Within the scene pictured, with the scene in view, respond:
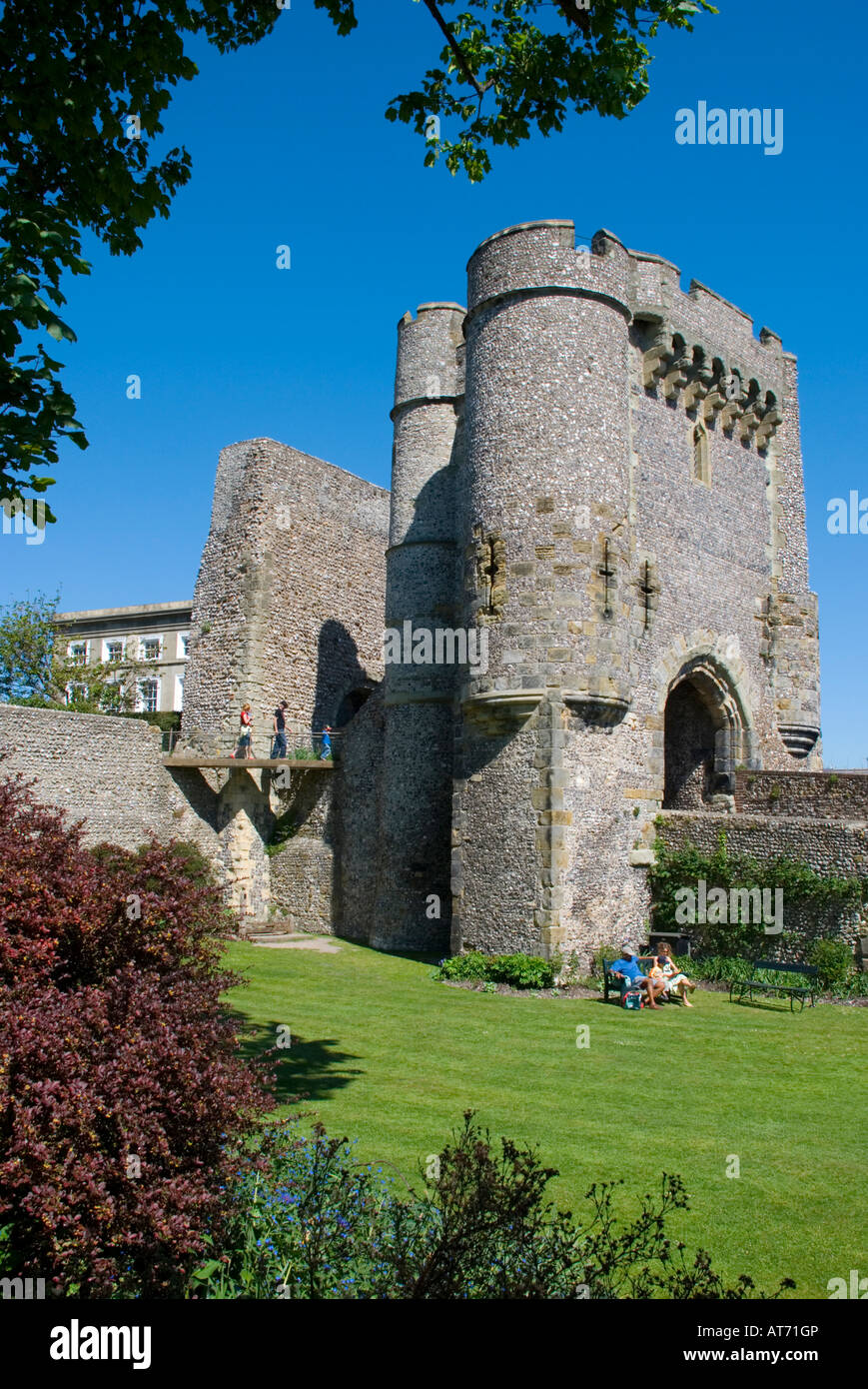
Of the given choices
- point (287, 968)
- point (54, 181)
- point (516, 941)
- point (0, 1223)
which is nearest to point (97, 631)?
point (287, 968)

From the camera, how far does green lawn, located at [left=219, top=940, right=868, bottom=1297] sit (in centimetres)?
654

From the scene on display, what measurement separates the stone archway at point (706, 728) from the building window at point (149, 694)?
68.3 feet

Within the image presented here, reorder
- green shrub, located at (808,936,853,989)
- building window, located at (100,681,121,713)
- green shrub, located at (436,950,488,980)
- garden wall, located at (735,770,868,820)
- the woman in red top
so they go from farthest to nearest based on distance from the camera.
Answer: building window, located at (100,681,121,713), the woman in red top, garden wall, located at (735,770,868,820), green shrub, located at (436,950,488,980), green shrub, located at (808,936,853,989)

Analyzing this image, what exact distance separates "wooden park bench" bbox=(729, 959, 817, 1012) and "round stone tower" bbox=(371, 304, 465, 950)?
5.78m

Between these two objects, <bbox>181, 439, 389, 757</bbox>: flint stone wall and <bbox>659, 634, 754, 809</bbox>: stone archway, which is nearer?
<bbox>659, 634, 754, 809</bbox>: stone archway

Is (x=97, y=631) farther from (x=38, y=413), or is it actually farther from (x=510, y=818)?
(x=38, y=413)

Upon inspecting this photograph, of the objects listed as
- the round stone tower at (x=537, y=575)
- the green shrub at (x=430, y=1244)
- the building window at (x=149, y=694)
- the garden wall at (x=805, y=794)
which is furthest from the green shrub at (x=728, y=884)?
the building window at (x=149, y=694)

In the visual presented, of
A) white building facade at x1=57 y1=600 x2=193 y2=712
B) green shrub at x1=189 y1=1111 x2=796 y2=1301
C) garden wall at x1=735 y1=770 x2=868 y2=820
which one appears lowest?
green shrub at x1=189 y1=1111 x2=796 y2=1301

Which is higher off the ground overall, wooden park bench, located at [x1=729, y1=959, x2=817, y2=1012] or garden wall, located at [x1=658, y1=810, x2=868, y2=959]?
garden wall, located at [x1=658, y1=810, x2=868, y2=959]

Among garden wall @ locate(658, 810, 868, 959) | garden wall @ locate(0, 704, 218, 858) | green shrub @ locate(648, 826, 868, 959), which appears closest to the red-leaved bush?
green shrub @ locate(648, 826, 868, 959)

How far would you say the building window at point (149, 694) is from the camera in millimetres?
35656

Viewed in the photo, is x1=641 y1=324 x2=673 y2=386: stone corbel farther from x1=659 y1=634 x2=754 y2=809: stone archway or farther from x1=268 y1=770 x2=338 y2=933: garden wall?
x1=268 y1=770 x2=338 y2=933: garden wall

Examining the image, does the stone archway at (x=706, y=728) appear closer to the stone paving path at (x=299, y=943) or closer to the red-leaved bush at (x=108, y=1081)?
the stone paving path at (x=299, y=943)
